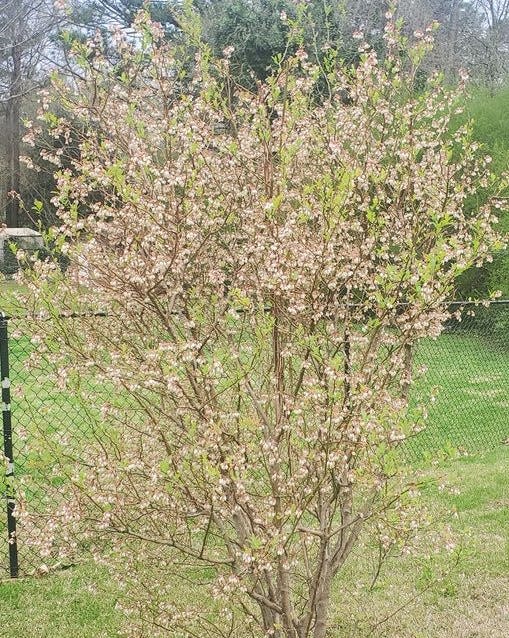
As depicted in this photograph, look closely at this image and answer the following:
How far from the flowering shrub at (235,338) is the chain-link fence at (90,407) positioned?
19 cm

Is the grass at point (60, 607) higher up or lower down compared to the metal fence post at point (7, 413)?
lower down

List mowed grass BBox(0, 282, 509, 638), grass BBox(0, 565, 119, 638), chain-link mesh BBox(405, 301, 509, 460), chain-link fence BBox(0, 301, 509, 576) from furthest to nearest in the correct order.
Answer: chain-link mesh BBox(405, 301, 509, 460) < grass BBox(0, 565, 119, 638) < mowed grass BBox(0, 282, 509, 638) < chain-link fence BBox(0, 301, 509, 576)

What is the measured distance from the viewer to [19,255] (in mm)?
2902

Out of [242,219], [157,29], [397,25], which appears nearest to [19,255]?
[242,219]

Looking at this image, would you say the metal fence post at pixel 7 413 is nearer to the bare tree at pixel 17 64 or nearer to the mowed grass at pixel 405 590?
the mowed grass at pixel 405 590

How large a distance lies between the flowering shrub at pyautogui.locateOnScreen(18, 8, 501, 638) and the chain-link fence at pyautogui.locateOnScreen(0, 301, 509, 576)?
190 millimetres

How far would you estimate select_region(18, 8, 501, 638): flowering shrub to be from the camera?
2551mm

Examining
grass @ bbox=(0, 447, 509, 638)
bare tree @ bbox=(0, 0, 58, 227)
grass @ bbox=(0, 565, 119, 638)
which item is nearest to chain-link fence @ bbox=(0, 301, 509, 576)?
grass @ bbox=(0, 565, 119, 638)

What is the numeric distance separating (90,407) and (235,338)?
73cm

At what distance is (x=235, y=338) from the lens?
320cm

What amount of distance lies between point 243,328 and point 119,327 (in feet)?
1.85

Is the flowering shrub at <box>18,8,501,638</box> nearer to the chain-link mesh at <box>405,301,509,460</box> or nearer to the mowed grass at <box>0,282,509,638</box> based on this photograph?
the mowed grass at <box>0,282,509,638</box>

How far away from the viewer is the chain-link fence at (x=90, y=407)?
9.70ft

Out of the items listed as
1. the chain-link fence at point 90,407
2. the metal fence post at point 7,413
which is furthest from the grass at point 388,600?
the chain-link fence at point 90,407
